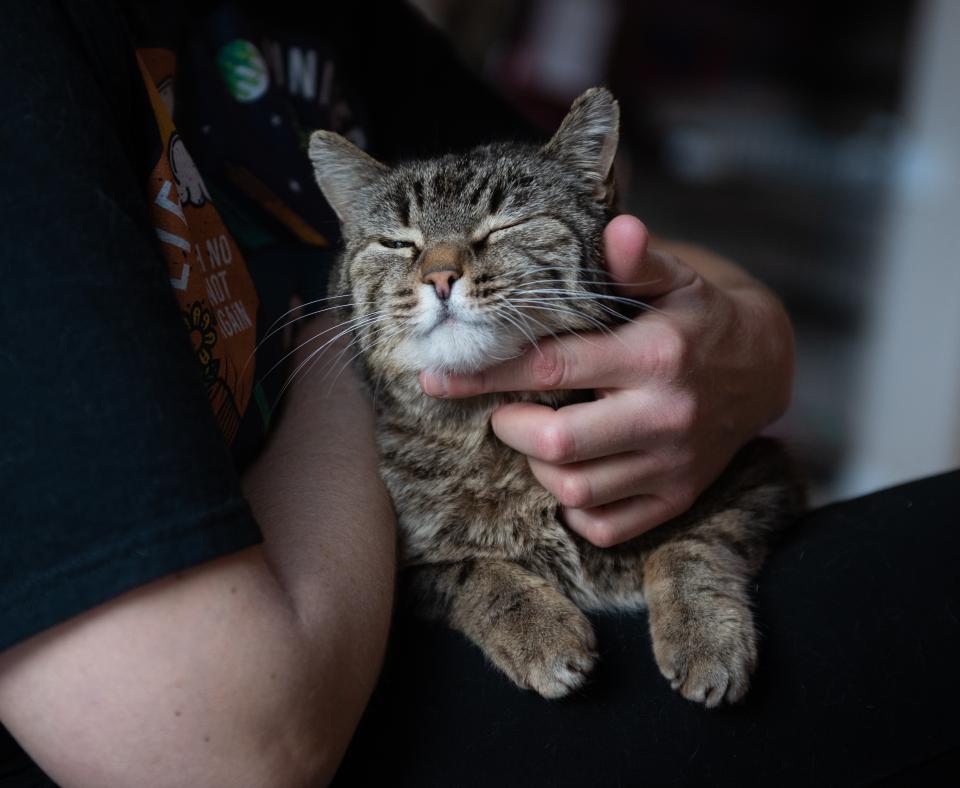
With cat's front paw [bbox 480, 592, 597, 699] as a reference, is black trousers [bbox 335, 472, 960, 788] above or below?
below

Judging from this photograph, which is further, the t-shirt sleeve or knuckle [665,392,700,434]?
knuckle [665,392,700,434]

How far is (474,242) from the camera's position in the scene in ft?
3.42

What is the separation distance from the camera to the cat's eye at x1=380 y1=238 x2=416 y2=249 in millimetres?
1101

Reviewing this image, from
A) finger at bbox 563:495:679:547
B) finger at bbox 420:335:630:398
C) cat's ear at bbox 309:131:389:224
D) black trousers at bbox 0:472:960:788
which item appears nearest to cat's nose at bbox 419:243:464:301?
finger at bbox 420:335:630:398

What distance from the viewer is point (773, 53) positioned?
339cm

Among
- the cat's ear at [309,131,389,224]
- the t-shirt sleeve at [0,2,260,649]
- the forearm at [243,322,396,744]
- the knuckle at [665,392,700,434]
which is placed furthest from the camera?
the cat's ear at [309,131,389,224]

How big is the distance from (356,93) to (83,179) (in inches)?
36.0

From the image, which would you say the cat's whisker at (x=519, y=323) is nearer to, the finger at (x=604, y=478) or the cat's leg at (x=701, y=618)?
the finger at (x=604, y=478)

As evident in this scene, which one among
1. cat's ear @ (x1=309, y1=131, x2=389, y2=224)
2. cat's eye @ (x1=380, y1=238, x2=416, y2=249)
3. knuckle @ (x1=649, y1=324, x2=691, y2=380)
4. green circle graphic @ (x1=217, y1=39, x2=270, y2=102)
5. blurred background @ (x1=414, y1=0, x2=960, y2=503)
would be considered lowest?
blurred background @ (x1=414, y1=0, x2=960, y2=503)

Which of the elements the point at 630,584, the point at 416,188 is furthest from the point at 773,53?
the point at 630,584

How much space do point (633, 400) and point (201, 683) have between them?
0.55 metres

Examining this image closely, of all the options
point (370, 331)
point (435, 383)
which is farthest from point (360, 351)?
point (435, 383)

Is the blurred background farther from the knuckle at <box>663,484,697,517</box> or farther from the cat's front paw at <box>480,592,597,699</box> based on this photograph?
the cat's front paw at <box>480,592,597,699</box>

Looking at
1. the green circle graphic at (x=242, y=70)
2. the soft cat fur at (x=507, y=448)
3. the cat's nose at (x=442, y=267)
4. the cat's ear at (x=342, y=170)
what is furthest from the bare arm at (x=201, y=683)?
the green circle graphic at (x=242, y=70)
